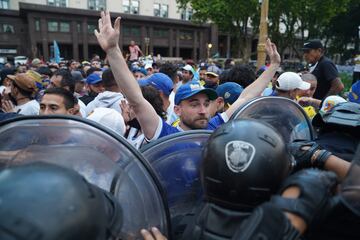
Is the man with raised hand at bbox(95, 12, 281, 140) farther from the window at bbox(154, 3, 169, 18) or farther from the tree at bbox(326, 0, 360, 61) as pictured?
the window at bbox(154, 3, 169, 18)

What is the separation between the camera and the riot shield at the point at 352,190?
987mm

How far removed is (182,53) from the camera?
144 ft

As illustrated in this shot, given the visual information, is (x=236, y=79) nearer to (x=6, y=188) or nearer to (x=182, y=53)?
(x=6, y=188)

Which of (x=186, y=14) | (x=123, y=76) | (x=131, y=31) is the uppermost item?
(x=186, y=14)

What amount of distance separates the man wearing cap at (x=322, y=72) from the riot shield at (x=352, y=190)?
3981 millimetres

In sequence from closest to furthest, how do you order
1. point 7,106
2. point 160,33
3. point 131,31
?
point 7,106 < point 131,31 < point 160,33

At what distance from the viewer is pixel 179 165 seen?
174cm

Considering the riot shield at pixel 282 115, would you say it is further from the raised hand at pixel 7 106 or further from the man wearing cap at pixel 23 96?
the raised hand at pixel 7 106

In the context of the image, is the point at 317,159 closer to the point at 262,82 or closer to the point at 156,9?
the point at 262,82

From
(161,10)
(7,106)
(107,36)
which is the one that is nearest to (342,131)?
(107,36)

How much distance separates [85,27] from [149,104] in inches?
1392

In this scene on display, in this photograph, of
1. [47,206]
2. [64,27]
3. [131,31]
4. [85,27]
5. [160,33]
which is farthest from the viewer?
[160,33]

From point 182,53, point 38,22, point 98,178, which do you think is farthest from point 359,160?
point 182,53

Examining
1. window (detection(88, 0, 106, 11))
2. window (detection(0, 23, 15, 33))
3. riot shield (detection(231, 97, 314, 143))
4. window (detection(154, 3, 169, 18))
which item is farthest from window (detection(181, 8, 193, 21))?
riot shield (detection(231, 97, 314, 143))
